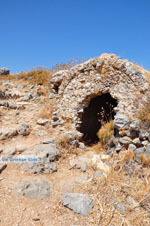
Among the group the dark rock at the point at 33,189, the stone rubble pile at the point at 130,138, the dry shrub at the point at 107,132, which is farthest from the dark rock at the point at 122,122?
the dark rock at the point at 33,189

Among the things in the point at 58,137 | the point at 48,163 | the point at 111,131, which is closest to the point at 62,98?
the point at 58,137

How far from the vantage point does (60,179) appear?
4.26m

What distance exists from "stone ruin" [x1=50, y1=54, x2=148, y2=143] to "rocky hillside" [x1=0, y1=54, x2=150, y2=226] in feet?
0.11

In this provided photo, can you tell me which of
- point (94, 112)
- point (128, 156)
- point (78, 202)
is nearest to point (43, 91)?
point (94, 112)

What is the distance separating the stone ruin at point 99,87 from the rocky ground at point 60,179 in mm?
722

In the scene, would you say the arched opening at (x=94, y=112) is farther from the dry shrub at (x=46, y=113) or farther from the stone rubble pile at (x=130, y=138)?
the stone rubble pile at (x=130, y=138)

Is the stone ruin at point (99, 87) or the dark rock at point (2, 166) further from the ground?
the stone ruin at point (99, 87)

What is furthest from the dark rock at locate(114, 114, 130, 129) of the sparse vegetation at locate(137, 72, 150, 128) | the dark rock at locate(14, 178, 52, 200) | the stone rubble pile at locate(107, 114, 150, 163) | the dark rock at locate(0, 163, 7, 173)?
the dark rock at locate(0, 163, 7, 173)

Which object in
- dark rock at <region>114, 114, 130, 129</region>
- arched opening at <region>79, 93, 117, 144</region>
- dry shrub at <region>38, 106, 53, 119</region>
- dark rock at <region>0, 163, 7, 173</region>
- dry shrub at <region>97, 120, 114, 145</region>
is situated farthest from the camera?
arched opening at <region>79, 93, 117, 144</region>

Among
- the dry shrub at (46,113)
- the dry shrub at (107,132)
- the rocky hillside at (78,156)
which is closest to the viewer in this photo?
the rocky hillside at (78,156)

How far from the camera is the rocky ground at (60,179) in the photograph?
2.87 meters

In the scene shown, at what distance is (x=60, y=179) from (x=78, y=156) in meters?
1.40

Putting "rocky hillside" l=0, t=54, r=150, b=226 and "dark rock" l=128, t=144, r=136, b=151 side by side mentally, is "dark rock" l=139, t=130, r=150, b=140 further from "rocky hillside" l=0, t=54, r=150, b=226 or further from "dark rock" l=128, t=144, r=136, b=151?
"dark rock" l=128, t=144, r=136, b=151

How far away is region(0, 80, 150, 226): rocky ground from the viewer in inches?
113
